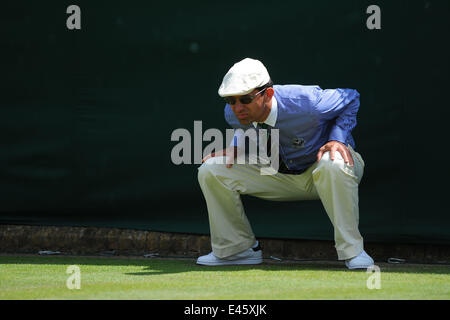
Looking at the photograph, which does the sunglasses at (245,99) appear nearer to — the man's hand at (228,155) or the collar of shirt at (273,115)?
the collar of shirt at (273,115)

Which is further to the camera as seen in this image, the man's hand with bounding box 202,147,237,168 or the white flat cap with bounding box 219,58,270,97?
the man's hand with bounding box 202,147,237,168

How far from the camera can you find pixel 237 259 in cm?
443

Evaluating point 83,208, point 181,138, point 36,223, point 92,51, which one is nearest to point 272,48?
point 181,138

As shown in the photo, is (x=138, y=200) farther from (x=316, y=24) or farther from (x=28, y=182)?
(x=316, y=24)

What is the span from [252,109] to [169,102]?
918 millimetres

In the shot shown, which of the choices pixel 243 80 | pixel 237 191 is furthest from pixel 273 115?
pixel 237 191

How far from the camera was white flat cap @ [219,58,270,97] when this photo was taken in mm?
4016

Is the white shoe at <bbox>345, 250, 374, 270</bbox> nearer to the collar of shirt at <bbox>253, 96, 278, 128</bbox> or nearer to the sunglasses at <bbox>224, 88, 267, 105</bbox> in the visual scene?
the collar of shirt at <bbox>253, 96, 278, 128</bbox>

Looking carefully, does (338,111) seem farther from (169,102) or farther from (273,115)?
(169,102)

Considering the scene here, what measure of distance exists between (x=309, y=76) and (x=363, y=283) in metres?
1.58

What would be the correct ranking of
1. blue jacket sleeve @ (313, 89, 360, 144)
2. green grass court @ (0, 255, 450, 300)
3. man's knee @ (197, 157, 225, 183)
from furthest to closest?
man's knee @ (197, 157, 225, 183) < blue jacket sleeve @ (313, 89, 360, 144) < green grass court @ (0, 255, 450, 300)

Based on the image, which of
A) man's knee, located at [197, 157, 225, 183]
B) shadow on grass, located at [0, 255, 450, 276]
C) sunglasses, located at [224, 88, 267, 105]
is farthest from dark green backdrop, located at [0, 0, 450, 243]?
sunglasses, located at [224, 88, 267, 105]

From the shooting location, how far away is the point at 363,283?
11.9 feet

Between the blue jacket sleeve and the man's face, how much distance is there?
28cm
